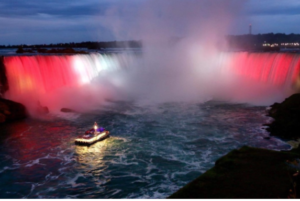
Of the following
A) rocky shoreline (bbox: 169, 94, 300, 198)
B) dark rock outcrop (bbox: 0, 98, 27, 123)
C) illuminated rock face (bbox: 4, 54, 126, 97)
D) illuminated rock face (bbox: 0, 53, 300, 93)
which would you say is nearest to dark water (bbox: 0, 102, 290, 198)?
dark rock outcrop (bbox: 0, 98, 27, 123)

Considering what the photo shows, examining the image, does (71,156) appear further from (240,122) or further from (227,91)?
(227,91)

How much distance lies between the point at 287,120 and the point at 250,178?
37.5 ft

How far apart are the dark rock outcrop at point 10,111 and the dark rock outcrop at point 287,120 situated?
17636 millimetres

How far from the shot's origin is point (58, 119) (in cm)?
2147

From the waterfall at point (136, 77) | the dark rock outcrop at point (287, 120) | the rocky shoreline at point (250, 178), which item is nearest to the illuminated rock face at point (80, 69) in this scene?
the waterfall at point (136, 77)

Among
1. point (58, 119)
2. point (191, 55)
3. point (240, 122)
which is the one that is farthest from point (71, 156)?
point (191, 55)

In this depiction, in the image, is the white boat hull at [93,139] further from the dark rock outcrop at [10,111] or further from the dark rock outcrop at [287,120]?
the dark rock outcrop at [287,120]

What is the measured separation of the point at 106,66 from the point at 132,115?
60.1ft

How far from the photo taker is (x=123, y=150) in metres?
14.8

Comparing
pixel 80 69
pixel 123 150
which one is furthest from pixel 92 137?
pixel 80 69

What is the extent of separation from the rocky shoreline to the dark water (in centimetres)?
244

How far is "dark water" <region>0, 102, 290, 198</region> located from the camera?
10938mm

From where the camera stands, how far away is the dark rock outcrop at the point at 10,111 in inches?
821

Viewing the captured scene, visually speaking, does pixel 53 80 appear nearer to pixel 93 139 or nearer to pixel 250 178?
pixel 93 139
